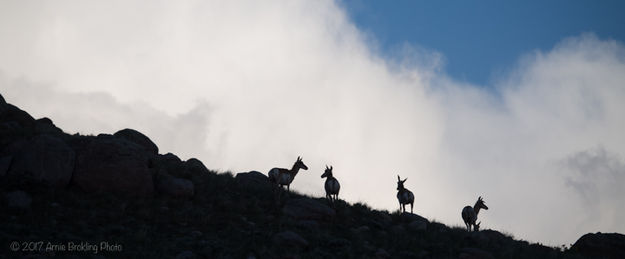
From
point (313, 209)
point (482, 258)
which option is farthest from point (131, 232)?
point (482, 258)

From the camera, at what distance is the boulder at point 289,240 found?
52.1 feet

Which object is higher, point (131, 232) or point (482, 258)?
point (482, 258)

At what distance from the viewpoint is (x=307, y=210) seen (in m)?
20.3

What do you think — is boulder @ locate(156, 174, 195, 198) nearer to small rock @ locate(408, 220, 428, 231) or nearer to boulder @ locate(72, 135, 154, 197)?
boulder @ locate(72, 135, 154, 197)

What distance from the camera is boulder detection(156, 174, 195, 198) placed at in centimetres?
2025

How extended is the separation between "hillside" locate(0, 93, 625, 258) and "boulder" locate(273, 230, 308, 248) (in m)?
0.04

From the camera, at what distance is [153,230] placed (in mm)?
16156

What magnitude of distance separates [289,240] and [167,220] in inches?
195

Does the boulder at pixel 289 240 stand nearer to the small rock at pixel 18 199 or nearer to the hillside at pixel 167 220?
the hillside at pixel 167 220

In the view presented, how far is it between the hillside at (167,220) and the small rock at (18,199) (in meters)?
0.03

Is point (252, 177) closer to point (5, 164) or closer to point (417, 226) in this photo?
point (417, 226)

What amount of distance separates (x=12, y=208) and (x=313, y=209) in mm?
11349

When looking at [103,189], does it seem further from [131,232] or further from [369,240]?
[369,240]

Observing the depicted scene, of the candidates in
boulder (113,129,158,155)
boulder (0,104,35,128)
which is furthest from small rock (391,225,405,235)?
boulder (0,104,35,128)
